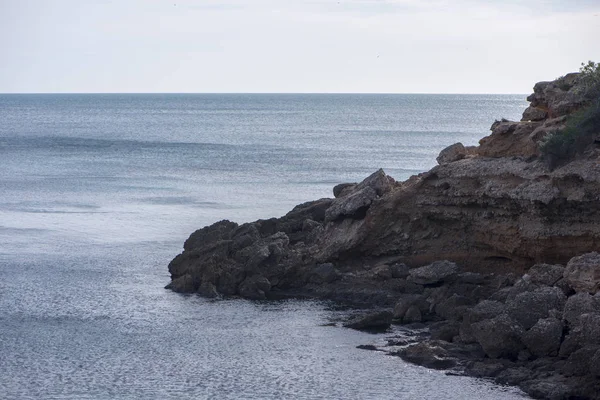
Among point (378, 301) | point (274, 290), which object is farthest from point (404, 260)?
point (274, 290)

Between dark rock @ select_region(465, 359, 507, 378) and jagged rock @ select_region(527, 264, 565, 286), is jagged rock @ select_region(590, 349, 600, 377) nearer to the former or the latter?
dark rock @ select_region(465, 359, 507, 378)

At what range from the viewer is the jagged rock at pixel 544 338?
25.1 meters

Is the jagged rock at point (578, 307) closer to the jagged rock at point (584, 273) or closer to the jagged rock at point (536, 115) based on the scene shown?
the jagged rock at point (584, 273)

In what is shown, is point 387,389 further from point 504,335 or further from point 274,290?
point 274,290

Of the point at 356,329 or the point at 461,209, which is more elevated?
the point at 461,209

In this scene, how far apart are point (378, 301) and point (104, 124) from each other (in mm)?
126793

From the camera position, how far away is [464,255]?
111 ft

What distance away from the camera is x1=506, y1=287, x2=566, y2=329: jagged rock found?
26.4 meters

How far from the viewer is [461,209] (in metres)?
34.1

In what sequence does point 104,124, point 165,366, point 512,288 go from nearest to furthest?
point 165,366 → point 512,288 → point 104,124

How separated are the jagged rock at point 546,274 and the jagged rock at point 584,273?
67cm

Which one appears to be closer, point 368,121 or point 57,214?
point 57,214

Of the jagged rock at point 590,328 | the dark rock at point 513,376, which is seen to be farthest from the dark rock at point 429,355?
the jagged rock at point 590,328

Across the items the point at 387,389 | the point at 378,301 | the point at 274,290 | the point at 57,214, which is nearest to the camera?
the point at 387,389
